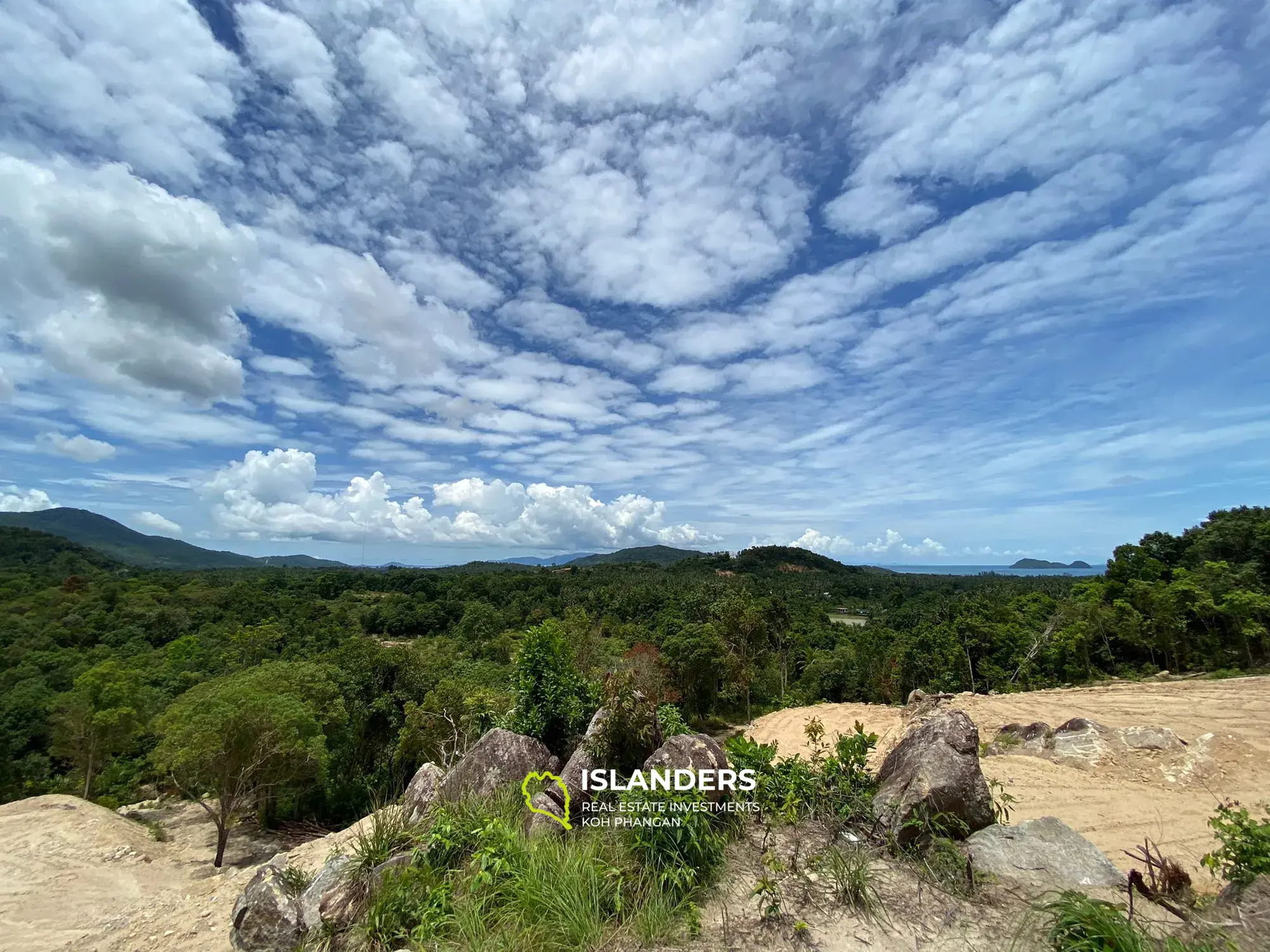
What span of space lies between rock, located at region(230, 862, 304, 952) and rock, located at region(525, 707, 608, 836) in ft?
8.68

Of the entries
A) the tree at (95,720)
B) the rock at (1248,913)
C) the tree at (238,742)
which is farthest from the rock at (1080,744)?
the tree at (95,720)

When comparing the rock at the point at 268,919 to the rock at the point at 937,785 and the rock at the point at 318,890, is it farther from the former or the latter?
the rock at the point at 937,785

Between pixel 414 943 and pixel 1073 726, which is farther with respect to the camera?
pixel 1073 726

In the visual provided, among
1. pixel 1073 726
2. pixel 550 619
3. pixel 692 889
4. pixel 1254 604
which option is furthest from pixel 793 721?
pixel 692 889

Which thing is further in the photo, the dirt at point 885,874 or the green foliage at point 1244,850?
the dirt at point 885,874

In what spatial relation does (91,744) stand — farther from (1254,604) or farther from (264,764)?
(1254,604)

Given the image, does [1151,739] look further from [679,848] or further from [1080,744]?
[679,848]

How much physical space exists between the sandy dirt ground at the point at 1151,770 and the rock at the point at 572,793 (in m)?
7.55

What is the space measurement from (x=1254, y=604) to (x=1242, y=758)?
613 inches

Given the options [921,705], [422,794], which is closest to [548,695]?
[422,794]

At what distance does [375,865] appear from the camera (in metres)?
5.64

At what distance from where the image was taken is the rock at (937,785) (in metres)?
5.87

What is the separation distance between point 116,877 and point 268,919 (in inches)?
663

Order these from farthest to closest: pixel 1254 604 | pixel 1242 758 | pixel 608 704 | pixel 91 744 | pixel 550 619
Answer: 1. pixel 91 744
2. pixel 1254 604
3. pixel 1242 758
4. pixel 550 619
5. pixel 608 704
